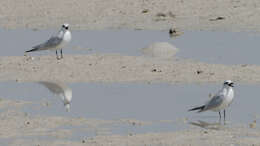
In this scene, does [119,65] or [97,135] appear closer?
[97,135]

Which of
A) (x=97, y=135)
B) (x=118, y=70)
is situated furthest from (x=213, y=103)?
(x=118, y=70)

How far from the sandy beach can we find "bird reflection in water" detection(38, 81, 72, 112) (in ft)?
1.18

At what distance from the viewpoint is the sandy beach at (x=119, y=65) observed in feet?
43.2

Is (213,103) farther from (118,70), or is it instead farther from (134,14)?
(134,14)

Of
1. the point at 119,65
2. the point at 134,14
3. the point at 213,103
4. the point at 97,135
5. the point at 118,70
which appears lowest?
the point at 97,135

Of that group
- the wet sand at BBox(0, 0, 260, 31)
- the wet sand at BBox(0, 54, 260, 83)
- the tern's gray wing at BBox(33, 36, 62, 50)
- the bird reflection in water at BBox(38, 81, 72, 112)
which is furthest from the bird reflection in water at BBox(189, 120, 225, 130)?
the wet sand at BBox(0, 0, 260, 31)

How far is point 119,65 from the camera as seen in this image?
1861cm

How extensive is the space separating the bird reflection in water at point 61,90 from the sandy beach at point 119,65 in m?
0.36

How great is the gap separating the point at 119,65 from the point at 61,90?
2.29 m

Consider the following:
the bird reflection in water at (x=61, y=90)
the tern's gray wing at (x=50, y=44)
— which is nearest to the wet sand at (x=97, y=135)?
the bird reflection in water at (x=61, y=90)

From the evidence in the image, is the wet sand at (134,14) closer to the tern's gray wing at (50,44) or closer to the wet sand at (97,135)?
the tern's gray wing at (50,44)

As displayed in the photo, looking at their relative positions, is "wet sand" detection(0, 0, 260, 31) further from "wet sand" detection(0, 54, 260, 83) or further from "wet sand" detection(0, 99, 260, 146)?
"wet sand" detection(0, 99, 260, 146)

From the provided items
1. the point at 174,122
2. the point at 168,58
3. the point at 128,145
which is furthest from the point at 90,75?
the point at 128,145

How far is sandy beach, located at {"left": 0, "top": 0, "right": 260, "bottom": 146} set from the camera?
13164 mm
